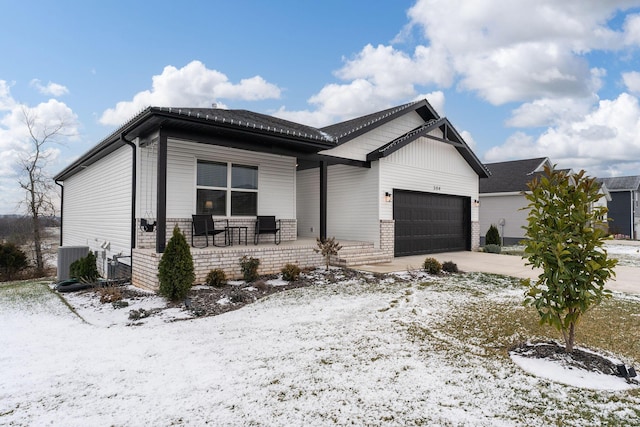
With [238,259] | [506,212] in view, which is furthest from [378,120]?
[506,212]

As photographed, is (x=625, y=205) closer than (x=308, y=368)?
No

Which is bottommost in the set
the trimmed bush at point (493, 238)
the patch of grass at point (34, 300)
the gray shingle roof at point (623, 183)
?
the patch of grass at point (34, 300)

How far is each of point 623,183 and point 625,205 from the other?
2.03 meters

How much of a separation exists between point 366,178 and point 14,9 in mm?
11835

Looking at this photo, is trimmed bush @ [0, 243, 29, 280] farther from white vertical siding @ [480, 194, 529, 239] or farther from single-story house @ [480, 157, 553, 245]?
white vertical siding @ [480, 194, 529, 239]

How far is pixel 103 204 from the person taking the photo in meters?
11.3

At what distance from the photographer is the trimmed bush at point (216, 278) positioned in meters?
7.16

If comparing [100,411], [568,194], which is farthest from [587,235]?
[100,411]

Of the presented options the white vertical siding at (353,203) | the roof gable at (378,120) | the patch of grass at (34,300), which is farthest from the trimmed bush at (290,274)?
the roof gable at (378,120)

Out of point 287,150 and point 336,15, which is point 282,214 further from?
point 336,15

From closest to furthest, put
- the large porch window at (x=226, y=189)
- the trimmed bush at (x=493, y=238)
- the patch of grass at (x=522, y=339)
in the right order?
the patch of grass at (x=522, y=339) → the large porch window at (x=226, y=189) → the trimmed bush at (x=493, y=238)

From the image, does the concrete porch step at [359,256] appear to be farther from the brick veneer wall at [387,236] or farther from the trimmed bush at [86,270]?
the trimmed bush at [86,270]

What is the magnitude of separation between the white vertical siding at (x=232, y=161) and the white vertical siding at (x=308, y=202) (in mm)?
2288

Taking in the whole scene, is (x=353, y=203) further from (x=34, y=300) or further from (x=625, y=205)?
(x=625, y=205)
